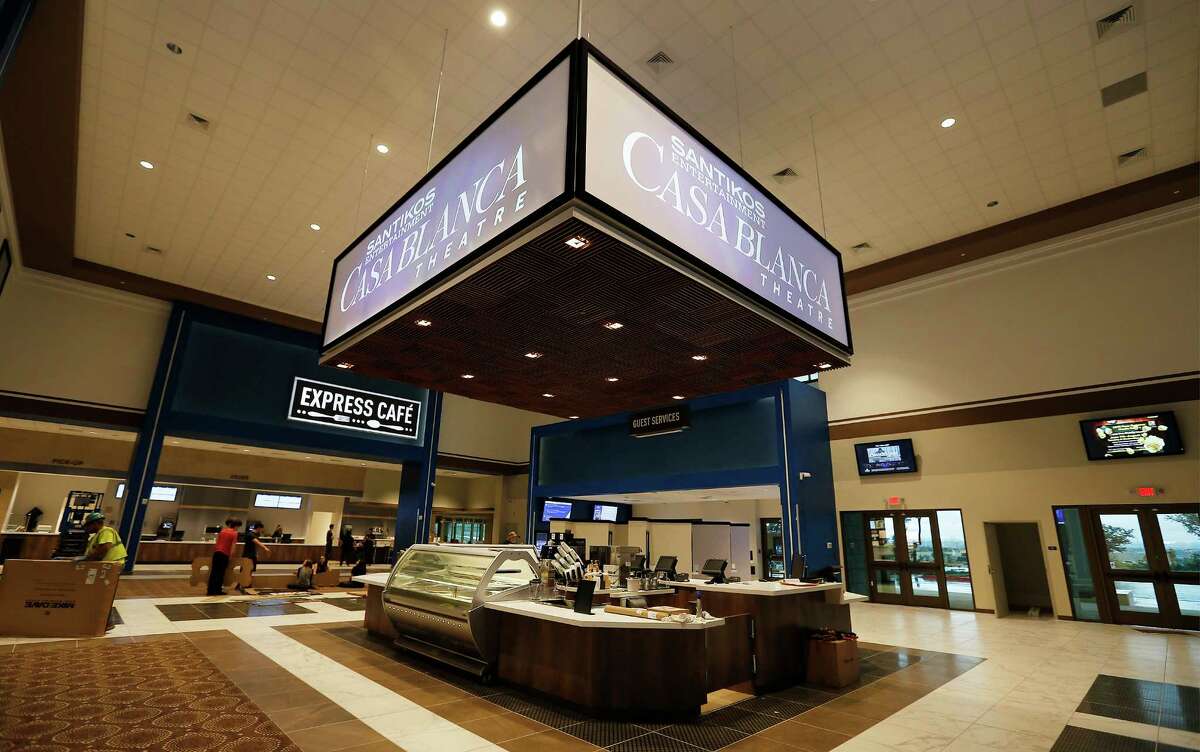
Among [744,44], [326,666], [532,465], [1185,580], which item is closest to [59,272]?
[532,465]

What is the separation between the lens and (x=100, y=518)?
Result: 6.34 metres

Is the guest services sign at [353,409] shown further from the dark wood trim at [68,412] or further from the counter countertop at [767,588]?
the counter countertop at [767,588]

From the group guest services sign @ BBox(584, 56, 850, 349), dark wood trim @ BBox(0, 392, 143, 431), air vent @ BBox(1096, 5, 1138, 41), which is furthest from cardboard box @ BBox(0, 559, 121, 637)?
air vent @ BBox(1096, 5, 1138, 41)

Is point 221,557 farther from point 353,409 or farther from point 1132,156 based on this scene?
point 1132,156

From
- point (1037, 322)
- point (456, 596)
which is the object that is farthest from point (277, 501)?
point (1037, 322)

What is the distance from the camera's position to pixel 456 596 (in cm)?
488

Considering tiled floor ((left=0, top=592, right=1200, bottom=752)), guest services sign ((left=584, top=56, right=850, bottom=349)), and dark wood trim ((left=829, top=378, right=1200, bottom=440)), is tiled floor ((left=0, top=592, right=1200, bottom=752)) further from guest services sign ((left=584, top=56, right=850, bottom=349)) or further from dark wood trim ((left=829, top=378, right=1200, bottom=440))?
dark wood trim ((left=829, top=378, right=1200, bottom=440))

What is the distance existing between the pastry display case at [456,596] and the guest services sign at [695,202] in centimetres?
344

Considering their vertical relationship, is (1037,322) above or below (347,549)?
above

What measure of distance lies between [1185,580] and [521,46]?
12324mm

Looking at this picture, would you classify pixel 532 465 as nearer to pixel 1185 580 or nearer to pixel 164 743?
pixel 164 743

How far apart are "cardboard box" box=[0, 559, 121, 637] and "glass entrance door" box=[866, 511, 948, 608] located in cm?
1278

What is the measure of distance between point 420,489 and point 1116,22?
15319 millimetres

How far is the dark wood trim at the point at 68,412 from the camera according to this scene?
10359mm
